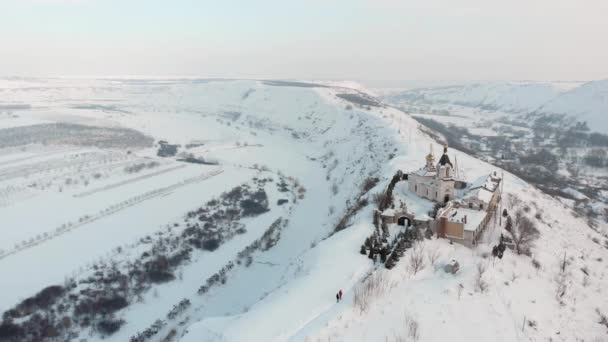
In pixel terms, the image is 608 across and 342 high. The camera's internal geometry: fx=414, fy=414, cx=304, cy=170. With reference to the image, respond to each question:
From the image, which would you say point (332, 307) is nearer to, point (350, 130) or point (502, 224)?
point (502, 224)

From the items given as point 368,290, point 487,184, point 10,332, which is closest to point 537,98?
point 487,184

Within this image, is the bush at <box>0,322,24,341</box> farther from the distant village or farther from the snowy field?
the distant village

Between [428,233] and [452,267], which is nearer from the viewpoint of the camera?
[452,267]

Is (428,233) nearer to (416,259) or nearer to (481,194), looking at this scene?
(416,259)

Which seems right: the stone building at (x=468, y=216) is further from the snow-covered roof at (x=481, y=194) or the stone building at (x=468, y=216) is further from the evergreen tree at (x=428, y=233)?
the evergreen tree at (x=428, y=233)

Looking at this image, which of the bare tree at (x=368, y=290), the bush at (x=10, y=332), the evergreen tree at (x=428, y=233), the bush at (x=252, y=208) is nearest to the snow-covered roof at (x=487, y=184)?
the evergreen tree at (x=428, y=233)

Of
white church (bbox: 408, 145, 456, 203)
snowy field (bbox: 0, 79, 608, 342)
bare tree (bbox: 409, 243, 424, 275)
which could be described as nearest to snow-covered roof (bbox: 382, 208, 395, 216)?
snowy field (bbox: 0, 79, 608, 342)
